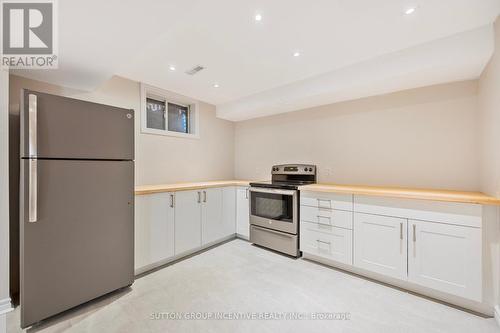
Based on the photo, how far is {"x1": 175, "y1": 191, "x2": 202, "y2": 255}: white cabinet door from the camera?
9.44 ft

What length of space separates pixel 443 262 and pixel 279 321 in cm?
154

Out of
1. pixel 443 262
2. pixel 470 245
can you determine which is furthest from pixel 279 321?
pixel 470 245

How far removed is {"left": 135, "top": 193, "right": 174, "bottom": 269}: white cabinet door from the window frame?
44.1 inches

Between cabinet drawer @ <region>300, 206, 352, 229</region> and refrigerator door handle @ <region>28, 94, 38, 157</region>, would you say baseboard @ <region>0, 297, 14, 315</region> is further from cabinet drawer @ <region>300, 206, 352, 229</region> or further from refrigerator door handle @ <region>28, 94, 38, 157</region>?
cabinet drawer @ <region>300, 206, 352, 229</region>

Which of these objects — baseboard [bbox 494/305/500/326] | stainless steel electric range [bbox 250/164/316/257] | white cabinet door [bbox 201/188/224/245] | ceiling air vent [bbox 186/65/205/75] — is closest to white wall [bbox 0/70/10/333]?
ceiling air vent [bbox 186/65/205/75]

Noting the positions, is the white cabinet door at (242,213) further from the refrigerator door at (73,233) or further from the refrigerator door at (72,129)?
the refrigerator door at (72,129)

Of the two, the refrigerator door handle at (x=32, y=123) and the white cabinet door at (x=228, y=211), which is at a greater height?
the refrigerator door handle at (x=32, y=123)

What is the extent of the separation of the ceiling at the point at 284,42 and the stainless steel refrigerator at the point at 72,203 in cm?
58

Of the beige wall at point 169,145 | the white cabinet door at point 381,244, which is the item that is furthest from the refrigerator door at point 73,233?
the white cabinet door at point 381,244

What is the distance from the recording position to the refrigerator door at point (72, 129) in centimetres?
164

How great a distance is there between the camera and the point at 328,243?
2.68m

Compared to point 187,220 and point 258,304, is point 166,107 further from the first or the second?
point 258,304

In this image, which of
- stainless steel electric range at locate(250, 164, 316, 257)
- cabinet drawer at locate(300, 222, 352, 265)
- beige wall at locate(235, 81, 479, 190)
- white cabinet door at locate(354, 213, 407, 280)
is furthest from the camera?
stainless steel electric range at locate(250, 164, 316, 257)

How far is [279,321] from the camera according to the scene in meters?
1.76
